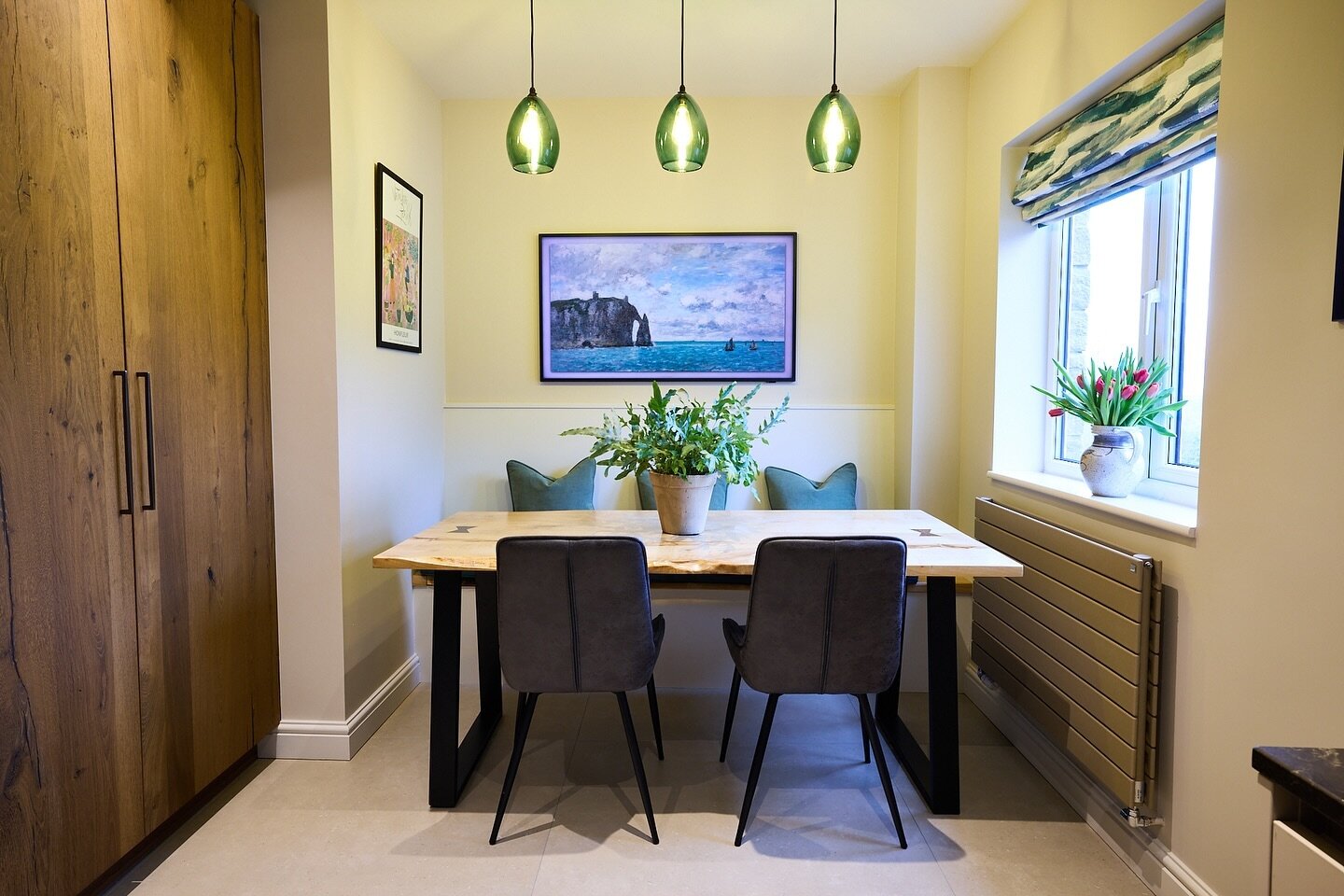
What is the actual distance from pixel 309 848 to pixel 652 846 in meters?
0.92

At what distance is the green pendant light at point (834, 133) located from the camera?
87.8 inches

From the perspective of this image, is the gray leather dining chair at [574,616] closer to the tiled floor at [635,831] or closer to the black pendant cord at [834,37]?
the tiled floor at [635,831]

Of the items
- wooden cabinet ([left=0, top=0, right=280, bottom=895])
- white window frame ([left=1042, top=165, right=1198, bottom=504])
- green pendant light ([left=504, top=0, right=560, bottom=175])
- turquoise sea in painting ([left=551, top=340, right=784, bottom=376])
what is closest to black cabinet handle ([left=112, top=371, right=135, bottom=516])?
wooden cabinet ([left=0, top=0, right=280, bottom=895])

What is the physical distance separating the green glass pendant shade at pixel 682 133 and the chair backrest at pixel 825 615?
1.18 m

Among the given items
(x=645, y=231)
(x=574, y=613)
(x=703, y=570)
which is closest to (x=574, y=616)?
(x=574, y=613)

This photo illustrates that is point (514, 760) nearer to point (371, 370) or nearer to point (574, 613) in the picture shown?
point (574, 613)

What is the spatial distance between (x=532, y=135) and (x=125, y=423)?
134 centimetres

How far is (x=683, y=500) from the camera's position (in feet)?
7.71

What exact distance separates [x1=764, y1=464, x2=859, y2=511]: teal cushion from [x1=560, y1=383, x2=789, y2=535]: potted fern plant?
109 centimetres

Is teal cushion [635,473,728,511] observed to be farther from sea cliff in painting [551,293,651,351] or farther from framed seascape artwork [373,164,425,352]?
framed seascape artwork [373,164,425,352]

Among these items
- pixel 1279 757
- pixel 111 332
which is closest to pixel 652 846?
pixel 1279 757

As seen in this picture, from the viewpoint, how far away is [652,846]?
2061 mm

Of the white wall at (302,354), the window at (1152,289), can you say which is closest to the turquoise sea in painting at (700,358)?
the window at (1152,289)

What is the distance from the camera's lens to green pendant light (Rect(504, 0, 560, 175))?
7.48ft
